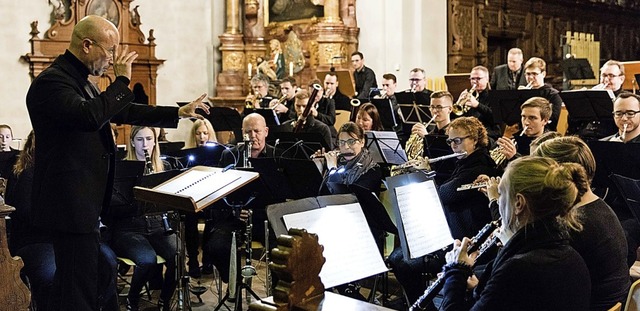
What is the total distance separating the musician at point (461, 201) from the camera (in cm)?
477

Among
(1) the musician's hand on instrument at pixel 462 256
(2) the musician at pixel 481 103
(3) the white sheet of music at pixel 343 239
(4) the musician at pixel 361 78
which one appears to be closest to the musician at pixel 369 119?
(2) the musician at pixel 481 103

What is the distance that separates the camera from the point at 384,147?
618 centimetres

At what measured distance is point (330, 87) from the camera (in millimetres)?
9445

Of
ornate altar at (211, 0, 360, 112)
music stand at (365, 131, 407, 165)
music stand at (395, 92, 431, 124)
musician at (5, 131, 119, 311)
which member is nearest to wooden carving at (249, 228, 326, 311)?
musician at (5, 131, 119, 311)

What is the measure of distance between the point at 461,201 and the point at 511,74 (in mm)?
4736

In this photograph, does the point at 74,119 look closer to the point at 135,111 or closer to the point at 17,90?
the point at 135,111

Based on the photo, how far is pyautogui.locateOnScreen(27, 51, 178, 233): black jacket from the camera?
10.7ft

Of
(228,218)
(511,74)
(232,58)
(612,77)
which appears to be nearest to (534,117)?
(612,77)

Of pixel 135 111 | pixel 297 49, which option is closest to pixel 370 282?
pixel 135 111

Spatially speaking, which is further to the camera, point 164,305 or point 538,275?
point 164,305

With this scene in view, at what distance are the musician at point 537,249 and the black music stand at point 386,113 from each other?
5.68m

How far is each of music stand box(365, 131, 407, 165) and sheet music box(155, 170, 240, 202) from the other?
208 cm

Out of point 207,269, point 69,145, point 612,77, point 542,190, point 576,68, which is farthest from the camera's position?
point 576,68

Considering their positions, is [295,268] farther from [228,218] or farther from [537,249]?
[228,218]
